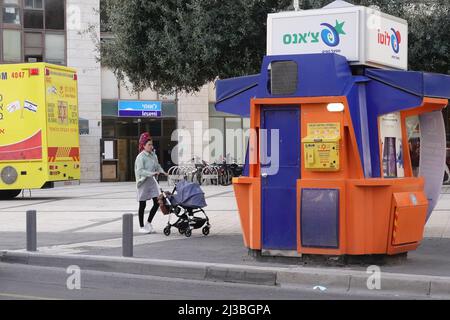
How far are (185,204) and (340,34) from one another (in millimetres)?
4927

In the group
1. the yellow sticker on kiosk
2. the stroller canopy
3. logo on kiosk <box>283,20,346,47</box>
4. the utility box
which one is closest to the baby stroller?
the stroller canopy

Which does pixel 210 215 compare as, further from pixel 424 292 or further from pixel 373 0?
pixel 424 292

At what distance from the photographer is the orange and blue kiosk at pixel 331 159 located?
9.34m

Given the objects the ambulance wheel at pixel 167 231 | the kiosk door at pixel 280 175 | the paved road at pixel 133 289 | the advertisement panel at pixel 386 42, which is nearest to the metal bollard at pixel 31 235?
the paved road at pixel 133 289

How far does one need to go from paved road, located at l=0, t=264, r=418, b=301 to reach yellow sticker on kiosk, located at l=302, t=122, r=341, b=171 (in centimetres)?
171

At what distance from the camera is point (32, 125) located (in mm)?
22938

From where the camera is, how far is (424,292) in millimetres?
8320

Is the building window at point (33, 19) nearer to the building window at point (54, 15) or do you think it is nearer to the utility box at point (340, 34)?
the building window at point (54, 15)

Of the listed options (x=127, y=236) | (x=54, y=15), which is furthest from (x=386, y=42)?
(x=54, y=15)

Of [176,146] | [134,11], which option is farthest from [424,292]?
[176,146]

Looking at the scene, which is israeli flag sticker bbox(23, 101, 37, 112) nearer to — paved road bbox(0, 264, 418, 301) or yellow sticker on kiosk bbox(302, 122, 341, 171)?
paved road bbox(0, 264, 418, 301)

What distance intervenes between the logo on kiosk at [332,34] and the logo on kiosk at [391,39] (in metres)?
0.64

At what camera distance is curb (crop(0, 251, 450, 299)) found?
8.42 meters

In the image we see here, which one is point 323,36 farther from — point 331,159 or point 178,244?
point 178,244
